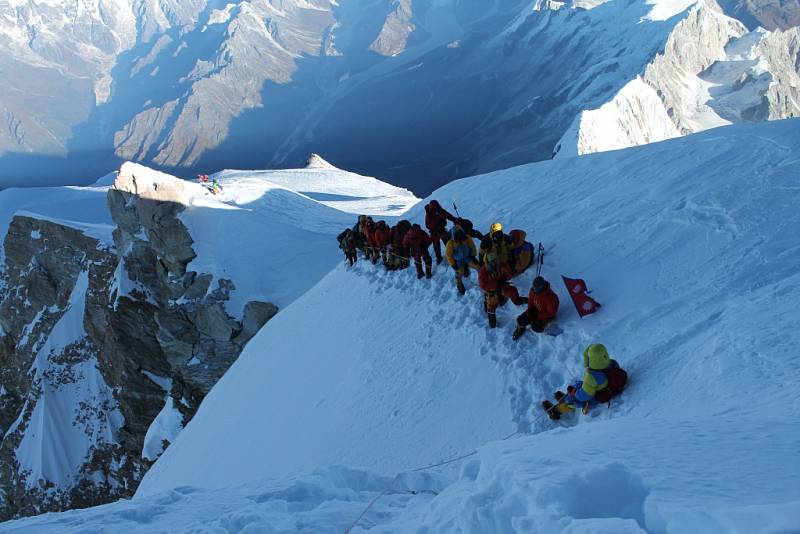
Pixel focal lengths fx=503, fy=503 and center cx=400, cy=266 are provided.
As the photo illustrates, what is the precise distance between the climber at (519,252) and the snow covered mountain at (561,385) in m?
0.39

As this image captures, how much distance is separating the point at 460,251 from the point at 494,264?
41.8 inches

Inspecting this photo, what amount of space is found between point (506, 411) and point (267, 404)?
6270 millimetres

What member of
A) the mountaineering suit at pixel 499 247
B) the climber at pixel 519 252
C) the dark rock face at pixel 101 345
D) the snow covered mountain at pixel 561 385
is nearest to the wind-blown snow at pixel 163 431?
the dark rock face at pixel 101 345

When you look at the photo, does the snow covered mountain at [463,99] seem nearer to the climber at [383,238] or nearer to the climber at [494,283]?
the climber at [383,238]

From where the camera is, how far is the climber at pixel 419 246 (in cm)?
1026

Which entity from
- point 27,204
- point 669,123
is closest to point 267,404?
point 27,204

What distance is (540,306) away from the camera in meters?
6.76

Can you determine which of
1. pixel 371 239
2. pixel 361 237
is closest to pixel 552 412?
pixel 371 239

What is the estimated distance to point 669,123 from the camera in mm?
77188

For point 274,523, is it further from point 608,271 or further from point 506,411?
point 608,271

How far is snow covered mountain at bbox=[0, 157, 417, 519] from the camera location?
74.7ft

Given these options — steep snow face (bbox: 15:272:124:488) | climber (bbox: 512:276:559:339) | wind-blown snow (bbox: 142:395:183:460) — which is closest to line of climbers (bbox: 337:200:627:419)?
climber (bbox: 512:276:559:339)

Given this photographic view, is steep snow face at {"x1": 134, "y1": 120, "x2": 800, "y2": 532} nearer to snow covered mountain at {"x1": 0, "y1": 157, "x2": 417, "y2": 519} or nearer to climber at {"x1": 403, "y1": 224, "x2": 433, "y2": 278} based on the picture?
climber at {"x1": 403, "y1": 224, "x2": 433, "y2": 278}

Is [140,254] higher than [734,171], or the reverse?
[140,254]
